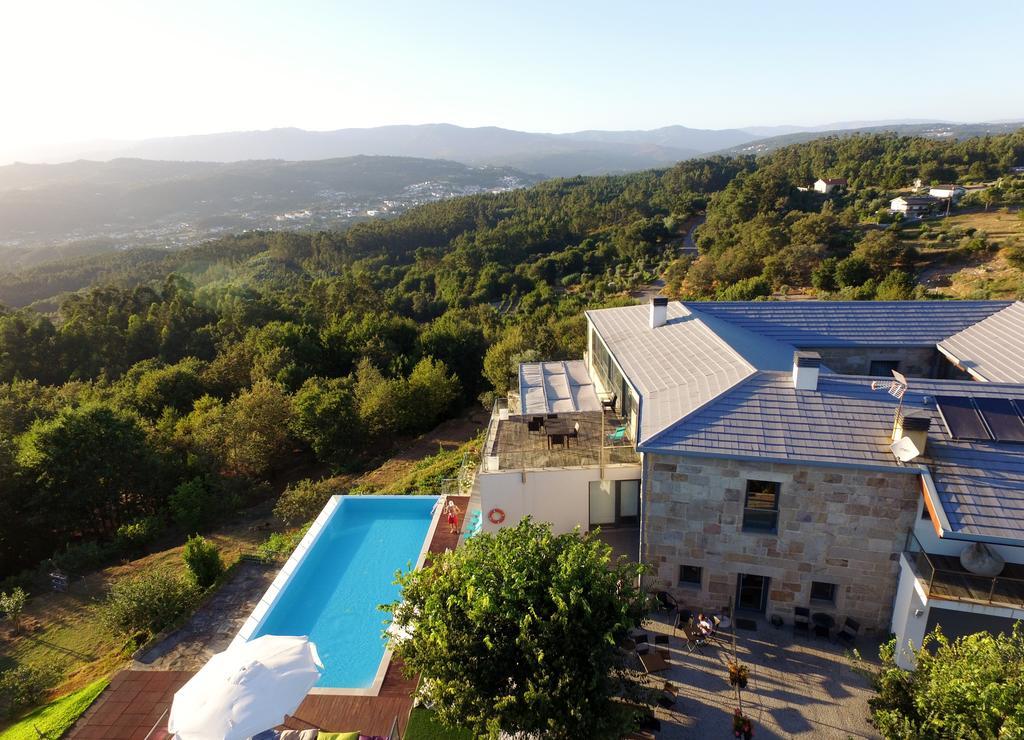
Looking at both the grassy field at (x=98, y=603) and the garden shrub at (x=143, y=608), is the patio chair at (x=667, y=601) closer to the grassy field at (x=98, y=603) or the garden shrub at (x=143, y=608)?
the grassy field at (x=98, y=603)

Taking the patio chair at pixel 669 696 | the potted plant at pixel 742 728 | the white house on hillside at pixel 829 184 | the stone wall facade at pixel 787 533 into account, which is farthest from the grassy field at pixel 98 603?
the white house on hillside at pixel 829 184

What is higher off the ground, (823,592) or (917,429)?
(917,429)

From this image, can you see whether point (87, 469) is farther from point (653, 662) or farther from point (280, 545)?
point (653, 662)

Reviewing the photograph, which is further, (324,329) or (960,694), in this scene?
(324,329)

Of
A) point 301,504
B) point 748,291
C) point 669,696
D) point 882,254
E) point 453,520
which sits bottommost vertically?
point 301,504

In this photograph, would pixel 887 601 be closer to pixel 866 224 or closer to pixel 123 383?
pixel 123 383

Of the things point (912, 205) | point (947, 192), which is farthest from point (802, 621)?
point (947, 192)

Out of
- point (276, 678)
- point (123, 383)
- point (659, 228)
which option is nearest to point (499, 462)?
point (276, 678)
